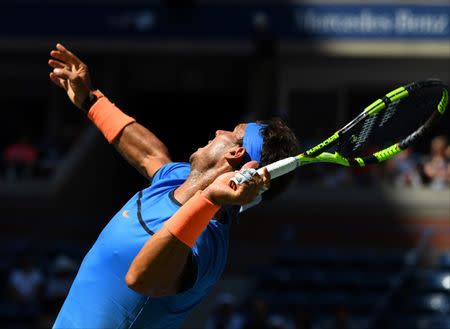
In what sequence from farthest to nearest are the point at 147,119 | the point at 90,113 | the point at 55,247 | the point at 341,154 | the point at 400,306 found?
the point at 147,119
the point at 55,247
the point at 400,306
the point at 90,113
the point at 341,154

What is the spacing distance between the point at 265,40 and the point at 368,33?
4.93 feet

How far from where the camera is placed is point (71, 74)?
17.5 feet

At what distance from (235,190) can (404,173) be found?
11991 millimetres

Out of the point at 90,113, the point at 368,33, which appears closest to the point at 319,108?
the point at 368,33

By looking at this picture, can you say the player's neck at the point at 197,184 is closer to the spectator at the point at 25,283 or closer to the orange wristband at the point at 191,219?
the orange wristband at the point at 191,219

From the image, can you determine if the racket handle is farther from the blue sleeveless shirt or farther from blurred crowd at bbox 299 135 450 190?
blurred crowd at bbox 299 135 450 190

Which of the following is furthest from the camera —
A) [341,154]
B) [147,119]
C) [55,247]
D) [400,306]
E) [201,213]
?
[147,119]

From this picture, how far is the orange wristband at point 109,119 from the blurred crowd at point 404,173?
10156 mm

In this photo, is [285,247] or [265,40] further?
[265,40]

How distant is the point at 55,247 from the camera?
1532 centimetres

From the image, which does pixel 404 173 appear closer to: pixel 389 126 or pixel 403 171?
pixel 403 171

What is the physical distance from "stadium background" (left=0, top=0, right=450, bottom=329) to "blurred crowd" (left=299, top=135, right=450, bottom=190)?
Result: 40 millimetres

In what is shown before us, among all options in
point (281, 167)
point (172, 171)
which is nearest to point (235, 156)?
point (281, 167)

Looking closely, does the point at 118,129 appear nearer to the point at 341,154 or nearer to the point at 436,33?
the point at 341,154
